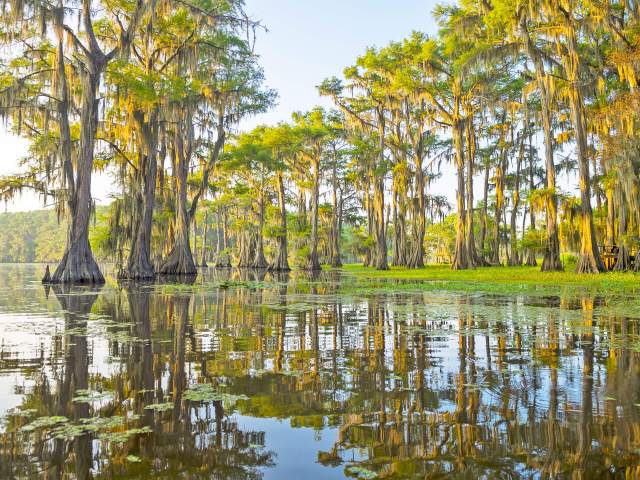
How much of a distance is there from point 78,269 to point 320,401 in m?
19.2

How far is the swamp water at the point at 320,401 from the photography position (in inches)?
99.6

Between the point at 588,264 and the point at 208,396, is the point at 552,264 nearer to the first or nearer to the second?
the point at 588,264

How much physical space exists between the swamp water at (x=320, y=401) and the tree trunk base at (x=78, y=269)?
13.4 metres

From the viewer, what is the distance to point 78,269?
1992cm

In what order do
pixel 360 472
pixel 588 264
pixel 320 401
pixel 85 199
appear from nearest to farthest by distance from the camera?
pixel 360 472, pixel 320 401, pixel 588 264, pixel 85 199

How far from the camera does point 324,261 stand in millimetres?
64000

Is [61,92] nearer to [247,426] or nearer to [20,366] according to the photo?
[20,366]

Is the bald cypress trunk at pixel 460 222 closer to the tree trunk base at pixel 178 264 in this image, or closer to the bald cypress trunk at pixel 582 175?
the bald cypress trunk at pixel 582 175

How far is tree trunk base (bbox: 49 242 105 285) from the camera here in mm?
19641

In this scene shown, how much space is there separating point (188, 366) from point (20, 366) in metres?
1.66

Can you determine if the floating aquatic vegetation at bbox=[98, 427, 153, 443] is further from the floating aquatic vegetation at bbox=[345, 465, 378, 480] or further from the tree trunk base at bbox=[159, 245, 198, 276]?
the tree trunk base at bbox=[159, 245, 198, 276]

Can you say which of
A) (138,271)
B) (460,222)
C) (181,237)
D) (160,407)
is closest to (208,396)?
(160,407)

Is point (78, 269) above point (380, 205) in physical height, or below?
below

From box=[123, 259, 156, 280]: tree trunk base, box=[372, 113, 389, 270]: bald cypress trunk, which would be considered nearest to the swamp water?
box=[123, 259, 156, 280]: tree trunk base
